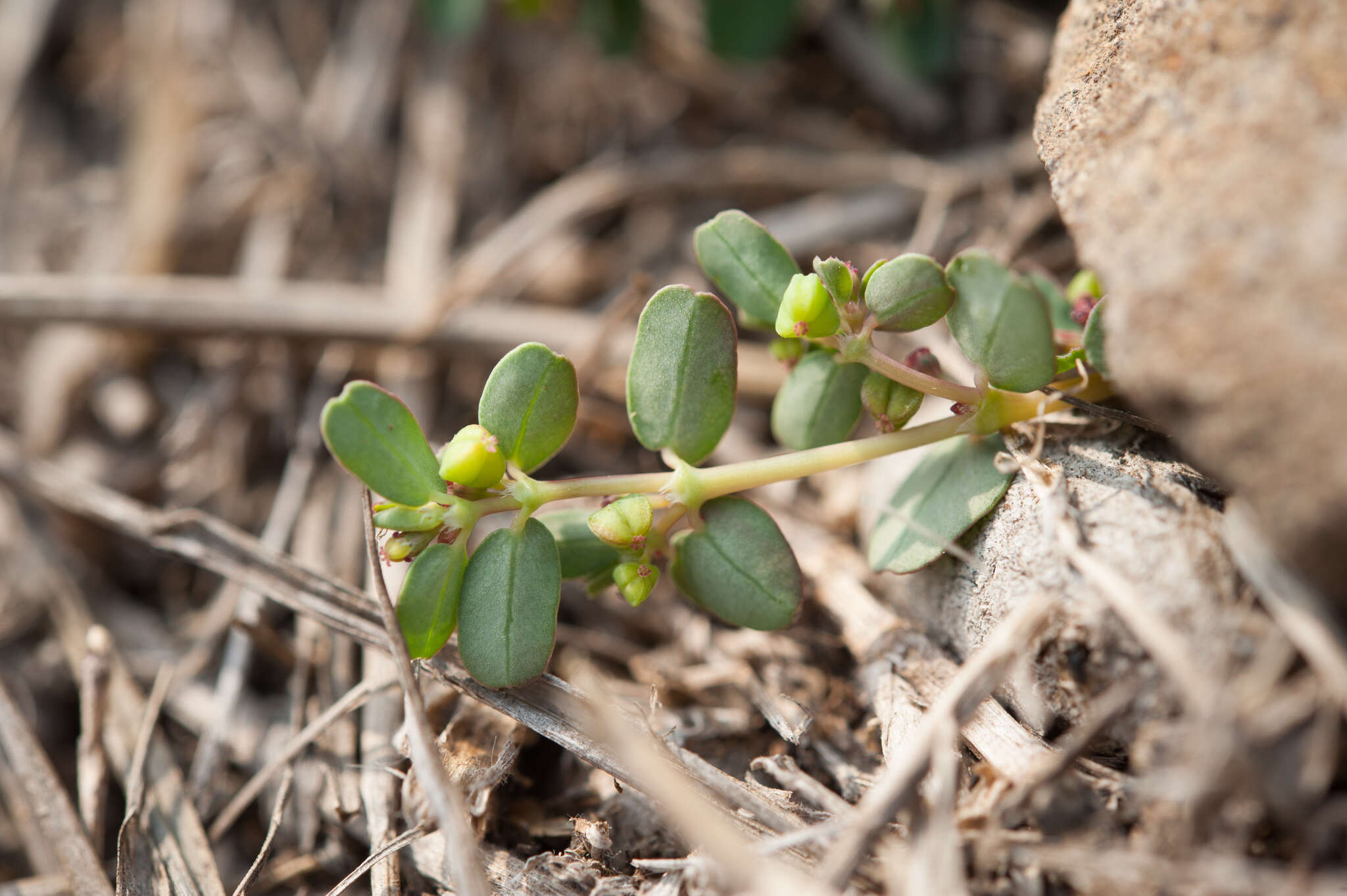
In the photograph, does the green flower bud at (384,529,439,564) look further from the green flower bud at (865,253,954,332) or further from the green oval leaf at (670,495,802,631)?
the green flower bud at (865,253,954,332)

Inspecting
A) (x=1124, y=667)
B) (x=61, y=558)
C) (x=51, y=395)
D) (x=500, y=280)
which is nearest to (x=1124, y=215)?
(x=1124, y=667)

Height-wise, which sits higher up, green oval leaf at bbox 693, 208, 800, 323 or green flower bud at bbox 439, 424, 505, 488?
green oval leaf at bbox 693, 208, 800, 323

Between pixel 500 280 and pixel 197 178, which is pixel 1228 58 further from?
pixel 197 178

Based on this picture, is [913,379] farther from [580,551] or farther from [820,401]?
[580,551]

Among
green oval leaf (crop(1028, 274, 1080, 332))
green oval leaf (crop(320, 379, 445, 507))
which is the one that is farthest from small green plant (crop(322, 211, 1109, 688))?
green oval leaf (crop(1028, 274, 1080, 332))

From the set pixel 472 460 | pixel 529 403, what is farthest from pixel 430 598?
pixel 529 403
